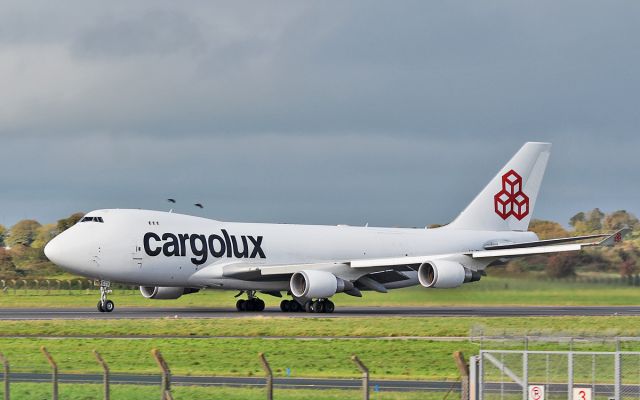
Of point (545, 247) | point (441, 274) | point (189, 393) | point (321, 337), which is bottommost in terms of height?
point (189, 393)

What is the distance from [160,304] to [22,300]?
10.1m

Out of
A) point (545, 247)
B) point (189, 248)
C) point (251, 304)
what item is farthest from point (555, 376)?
point (251, 304)

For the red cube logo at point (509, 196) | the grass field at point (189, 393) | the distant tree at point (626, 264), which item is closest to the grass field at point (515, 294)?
the distant tree at point (626, 264)

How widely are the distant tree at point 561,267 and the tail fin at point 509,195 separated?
476 inches

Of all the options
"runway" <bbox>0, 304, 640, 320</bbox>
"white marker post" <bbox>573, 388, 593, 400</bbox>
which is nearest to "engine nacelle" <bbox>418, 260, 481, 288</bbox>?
"runway" <bbox>0, 304, 640, 320</bbox>

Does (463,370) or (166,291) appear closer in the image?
(463,370)

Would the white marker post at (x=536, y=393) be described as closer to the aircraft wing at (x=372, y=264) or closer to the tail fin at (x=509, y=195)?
the aircraft wing at (x=372, y=264)

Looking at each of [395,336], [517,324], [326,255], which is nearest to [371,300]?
[326,255]

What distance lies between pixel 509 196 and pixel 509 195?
58 millimetres

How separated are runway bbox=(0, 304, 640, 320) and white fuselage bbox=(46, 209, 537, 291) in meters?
1.72

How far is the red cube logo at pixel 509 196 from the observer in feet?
242

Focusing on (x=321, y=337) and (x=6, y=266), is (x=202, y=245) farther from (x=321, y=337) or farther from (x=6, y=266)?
(x=6, y=266)

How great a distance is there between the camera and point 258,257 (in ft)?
202

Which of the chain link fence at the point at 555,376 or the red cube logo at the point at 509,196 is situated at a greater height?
the red cube logo at the point at 509,196
